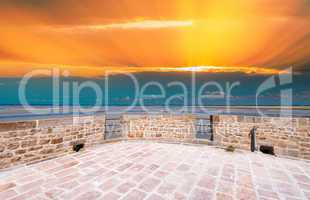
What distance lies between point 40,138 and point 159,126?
456 cm

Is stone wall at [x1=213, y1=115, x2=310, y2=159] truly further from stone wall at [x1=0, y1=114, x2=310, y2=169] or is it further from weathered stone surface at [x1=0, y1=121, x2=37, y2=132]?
weathered stone surface at [x1=0, y1=121, x2=37, y2=132]

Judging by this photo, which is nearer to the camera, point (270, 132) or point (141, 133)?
point (270, 132)

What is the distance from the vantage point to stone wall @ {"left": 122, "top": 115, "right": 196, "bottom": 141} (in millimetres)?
6621

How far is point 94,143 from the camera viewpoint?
536 centimetres

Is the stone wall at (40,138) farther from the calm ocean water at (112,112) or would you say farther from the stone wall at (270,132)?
the stone wall at (270,132)

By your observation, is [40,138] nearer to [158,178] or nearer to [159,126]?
[158,178]

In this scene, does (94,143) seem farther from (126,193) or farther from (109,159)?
(126,193)

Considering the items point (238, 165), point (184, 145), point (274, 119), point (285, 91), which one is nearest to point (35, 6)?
point (184, 145)

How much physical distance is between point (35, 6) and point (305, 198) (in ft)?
27.7

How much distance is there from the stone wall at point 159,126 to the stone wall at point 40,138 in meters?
1.93

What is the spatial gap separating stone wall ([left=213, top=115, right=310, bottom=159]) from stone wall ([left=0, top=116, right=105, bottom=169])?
516 centimetres

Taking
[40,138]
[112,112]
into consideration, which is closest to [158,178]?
[40,138]

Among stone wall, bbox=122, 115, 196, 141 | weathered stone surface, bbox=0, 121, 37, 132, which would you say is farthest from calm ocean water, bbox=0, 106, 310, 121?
weathered stone surface, bbox=0, 121, 37, 132

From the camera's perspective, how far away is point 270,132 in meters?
6.34
